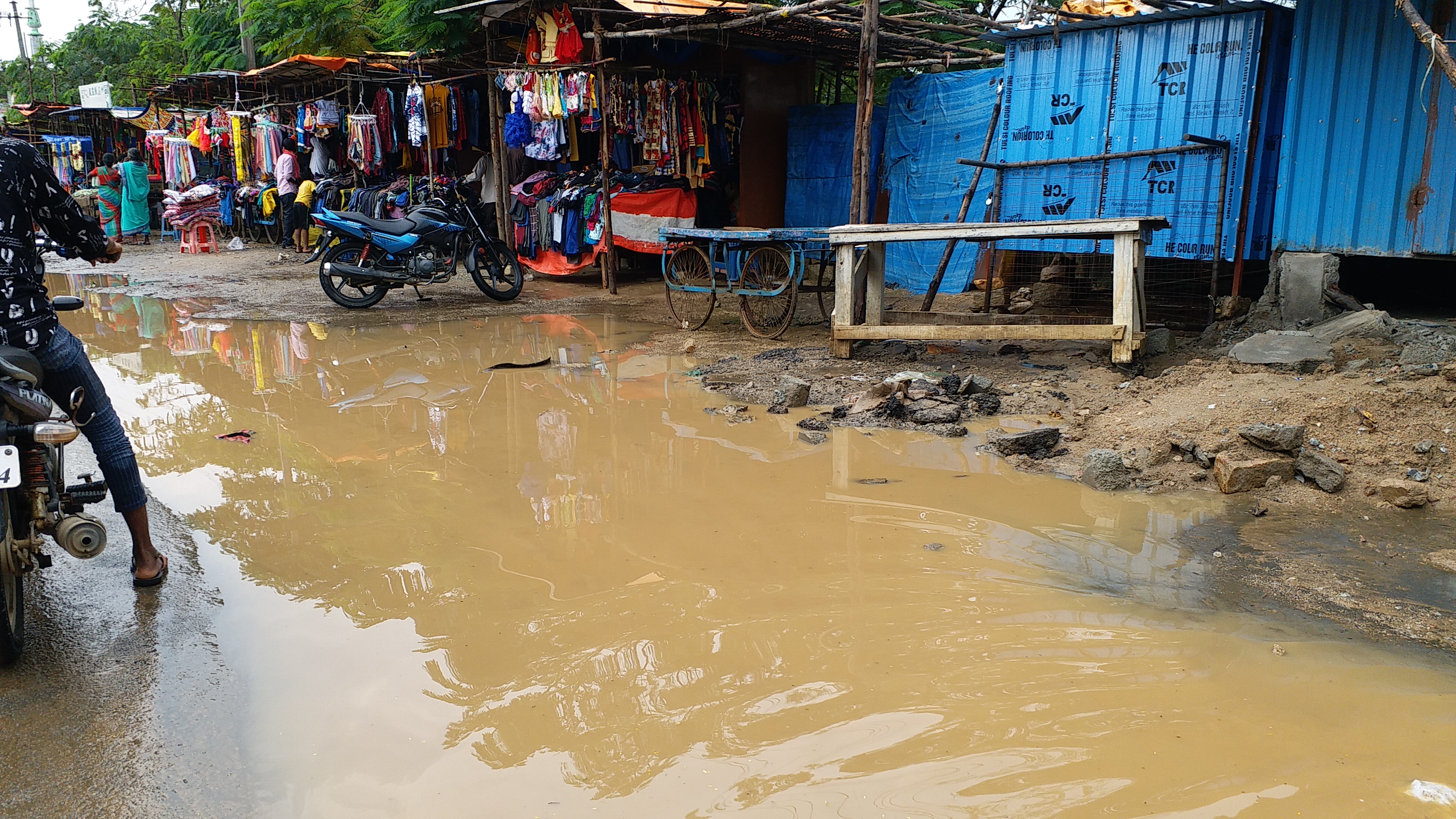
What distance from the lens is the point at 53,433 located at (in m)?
2.89

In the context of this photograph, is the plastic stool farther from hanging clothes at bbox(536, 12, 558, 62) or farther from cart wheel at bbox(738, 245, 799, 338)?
cart wheel at bbox(738, 245, 799, 338)

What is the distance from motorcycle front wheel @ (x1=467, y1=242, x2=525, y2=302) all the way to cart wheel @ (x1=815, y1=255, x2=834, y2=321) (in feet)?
11.9

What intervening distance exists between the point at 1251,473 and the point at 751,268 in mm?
5224

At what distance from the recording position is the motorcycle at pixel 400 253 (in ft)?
35.1

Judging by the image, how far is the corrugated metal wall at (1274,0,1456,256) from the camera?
655cm

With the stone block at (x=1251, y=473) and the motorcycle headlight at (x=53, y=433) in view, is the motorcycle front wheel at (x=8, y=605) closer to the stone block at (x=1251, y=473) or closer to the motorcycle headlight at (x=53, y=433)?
the motorcycle headlight at (x=53, y=433)

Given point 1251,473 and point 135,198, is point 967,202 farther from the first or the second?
point 135,198

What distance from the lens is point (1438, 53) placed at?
487cm

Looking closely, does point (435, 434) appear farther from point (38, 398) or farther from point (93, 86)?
point (93, 86)

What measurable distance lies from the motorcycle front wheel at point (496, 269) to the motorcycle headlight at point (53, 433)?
28.1 feet

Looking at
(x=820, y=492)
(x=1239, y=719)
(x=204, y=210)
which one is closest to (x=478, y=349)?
(x=820, y=492)

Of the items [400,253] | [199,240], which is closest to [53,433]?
[400,253]

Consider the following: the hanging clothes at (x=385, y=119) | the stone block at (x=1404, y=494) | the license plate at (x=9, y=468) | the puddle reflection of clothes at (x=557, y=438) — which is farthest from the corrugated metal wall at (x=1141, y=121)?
the hanging clothes at (x=385, y=119)

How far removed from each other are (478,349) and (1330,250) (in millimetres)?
6787
